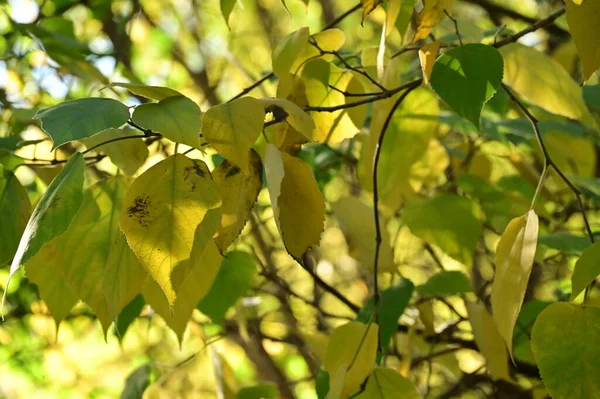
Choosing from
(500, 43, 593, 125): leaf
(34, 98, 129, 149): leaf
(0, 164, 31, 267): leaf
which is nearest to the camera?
(34, 98, 129, 149): leaf

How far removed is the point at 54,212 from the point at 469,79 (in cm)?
22

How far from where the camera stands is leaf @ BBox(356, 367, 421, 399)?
1.35 feet

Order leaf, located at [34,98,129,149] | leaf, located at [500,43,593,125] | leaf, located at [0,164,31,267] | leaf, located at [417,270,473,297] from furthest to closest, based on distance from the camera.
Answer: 1. leaf, located at [417,270,473,297]
2. leaf, located at [500,43,593,125]
3. leaf, located at [0,164,31,267]
4. leaf, located at [34,98,129,149]

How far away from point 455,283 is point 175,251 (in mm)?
359

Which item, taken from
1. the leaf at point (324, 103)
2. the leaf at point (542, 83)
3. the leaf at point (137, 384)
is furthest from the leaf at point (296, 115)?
the leaf at point (137, 384)

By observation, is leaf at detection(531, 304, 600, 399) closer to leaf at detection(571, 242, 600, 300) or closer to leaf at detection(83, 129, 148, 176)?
leaf at detection(571, 242, 600, 300)

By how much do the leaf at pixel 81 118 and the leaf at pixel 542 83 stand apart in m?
0.32

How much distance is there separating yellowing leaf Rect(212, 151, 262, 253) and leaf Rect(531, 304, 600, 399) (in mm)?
156

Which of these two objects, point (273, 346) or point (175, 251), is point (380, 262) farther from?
point (273, 346)

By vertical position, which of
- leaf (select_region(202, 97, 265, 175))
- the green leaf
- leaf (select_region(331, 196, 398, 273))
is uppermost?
leaf (select_region(202, 97, 265, 175))

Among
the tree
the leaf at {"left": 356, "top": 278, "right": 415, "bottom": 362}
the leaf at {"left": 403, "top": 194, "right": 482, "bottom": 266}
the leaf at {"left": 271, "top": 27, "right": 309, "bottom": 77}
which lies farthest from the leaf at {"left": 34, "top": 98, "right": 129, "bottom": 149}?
the leaf at {"left": 403, "top": 194, "right": 482, "bottom": 266}

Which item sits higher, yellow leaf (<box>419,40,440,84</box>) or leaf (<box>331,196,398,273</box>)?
yellow leaf (<box>419,40,440,84</box>)

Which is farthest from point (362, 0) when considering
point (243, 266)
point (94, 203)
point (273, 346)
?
point (273, 346)

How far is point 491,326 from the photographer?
0.57m
